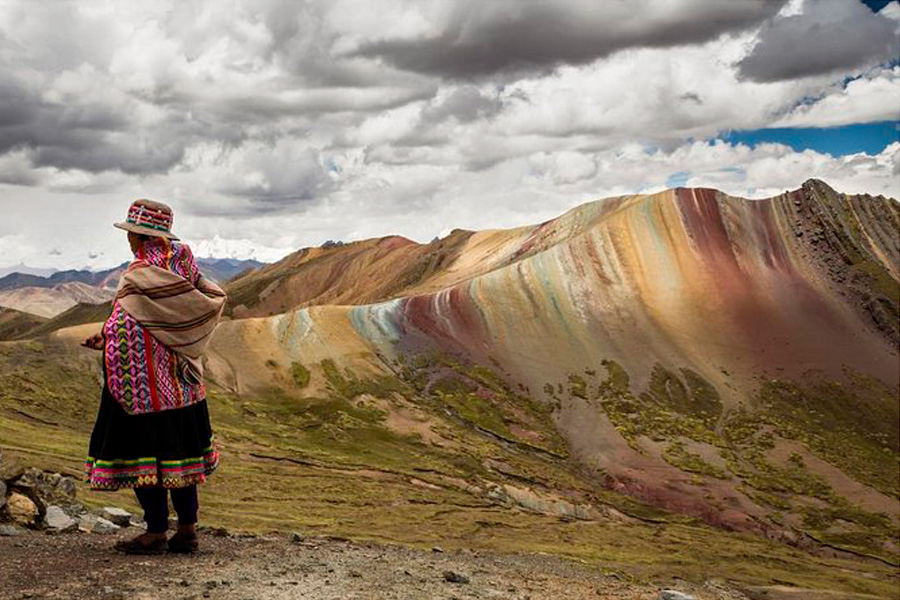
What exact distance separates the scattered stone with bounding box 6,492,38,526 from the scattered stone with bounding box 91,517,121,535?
1026 millimetres

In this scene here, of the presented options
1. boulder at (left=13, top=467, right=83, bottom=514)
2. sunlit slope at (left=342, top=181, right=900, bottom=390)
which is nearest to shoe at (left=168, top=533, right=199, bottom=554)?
boulder at (left=13, top=467, right=83, bottom=514)

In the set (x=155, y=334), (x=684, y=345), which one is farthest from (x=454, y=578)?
(x=684, y=345)

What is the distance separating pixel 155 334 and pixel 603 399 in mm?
78015

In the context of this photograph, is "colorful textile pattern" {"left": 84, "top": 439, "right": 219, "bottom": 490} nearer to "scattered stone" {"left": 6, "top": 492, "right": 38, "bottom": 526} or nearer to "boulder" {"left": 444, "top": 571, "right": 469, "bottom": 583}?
"scattered stone" {"left": 6, "top": 492, "right": 38, "bottom": 526}

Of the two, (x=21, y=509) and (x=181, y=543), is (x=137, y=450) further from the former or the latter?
(x=21, y=509)

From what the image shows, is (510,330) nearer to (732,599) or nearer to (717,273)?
(717,273)

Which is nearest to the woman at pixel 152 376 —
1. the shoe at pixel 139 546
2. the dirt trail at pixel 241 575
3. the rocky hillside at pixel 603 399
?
the shoe at pixel 139 546

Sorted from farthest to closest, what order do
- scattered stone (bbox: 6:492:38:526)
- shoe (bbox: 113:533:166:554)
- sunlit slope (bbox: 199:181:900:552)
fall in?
sunlit slope (bbox: 199:181:900:552)
scattered stone (bbox: 6:492:38:526)
shoe (bbox: 113:533:166:554)

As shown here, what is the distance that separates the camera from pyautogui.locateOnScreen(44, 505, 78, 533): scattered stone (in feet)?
44.3

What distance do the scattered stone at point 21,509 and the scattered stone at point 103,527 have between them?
1026mm

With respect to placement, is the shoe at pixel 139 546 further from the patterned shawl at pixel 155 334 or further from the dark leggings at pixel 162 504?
the patterned shawl at pixel 155 334

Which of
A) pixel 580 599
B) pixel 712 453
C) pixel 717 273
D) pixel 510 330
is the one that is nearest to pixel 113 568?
pixel 580 599

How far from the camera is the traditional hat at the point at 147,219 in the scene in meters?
10.4

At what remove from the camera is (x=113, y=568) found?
1009 centimetres
